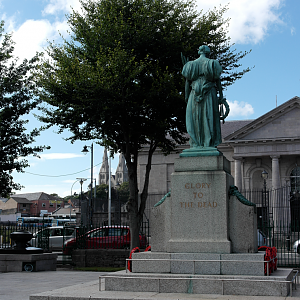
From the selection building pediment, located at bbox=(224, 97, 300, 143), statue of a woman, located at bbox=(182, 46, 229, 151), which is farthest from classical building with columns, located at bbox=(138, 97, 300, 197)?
statue of a woman, located at bbox=(182, 46, 229, 151)

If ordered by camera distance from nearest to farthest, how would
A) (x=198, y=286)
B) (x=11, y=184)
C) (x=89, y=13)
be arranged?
(x=198, y=286), (x=89, y=13), (x=11, y=184)

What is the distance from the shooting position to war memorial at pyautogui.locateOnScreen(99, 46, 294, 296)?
910cm

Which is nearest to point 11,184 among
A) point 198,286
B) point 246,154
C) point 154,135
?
point 154,135

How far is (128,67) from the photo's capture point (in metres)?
20.4

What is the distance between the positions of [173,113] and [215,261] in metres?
13.8

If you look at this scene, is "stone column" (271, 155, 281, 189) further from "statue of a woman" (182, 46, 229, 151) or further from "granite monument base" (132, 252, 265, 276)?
"granite monument base" (132, 252, 265, 276)

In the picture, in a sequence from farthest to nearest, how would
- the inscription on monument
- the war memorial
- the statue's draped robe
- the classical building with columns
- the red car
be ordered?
1. the classical building with columns
2. the red car
3. the statue's draped robe
4. the inscription on monument
5. the war memorial

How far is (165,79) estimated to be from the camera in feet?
69.2

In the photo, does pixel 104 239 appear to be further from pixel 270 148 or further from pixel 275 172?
pixel 270 148

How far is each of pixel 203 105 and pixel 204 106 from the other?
1.7 inches

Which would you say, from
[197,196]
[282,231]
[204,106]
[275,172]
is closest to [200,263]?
[197,196]

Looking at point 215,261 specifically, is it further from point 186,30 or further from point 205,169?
point 186,30

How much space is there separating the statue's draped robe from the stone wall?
10.8 meters

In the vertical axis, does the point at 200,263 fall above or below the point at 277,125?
below
